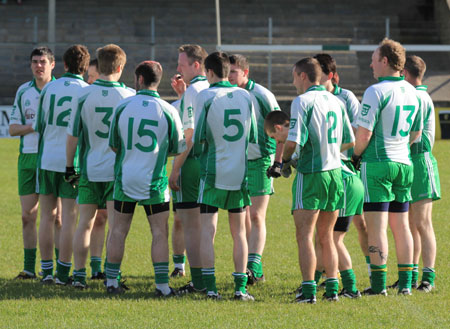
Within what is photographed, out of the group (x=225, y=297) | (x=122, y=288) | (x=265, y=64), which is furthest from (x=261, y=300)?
(x=265, y=64)

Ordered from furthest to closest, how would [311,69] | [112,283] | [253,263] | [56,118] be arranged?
1. [253,263]
2. [56,118]
3. [112,283]
4. [311,69]

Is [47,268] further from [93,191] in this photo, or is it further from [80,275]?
[93,191]

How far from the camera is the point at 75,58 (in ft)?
24.1

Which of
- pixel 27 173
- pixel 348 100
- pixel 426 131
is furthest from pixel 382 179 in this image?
pixel 27 173

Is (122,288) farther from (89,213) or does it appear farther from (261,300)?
(261,300)

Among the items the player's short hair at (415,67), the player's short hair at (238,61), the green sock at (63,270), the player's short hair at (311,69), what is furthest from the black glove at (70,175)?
the player's short hair at (415,67)

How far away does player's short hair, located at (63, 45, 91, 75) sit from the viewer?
24.0ft

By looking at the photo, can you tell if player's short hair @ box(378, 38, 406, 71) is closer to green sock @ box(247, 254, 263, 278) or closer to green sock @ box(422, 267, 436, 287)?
green sock @ box(422, 267, 436, 287)

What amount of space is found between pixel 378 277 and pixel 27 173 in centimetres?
351

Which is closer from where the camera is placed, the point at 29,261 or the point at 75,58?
the point at 75,58

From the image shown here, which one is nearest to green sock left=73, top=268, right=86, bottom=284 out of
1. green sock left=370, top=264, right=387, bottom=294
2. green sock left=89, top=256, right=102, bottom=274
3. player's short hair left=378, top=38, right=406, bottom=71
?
green sock left=89, top=256, right=102, bottom=274

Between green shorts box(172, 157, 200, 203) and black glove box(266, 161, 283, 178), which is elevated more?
black glove box(266, 161, 283, 178)

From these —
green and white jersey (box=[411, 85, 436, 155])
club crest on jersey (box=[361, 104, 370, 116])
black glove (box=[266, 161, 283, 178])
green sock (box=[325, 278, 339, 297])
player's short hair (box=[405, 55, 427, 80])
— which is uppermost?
player's short hair (box=[405, 55, 427, 80])

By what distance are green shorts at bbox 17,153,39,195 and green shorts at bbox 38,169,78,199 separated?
0.33m
